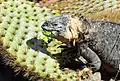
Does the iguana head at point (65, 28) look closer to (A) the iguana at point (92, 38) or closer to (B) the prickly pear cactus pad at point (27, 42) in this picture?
(A) the iguana at point (92, 38)

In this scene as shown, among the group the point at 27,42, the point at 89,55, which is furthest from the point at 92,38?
the point at 27,42

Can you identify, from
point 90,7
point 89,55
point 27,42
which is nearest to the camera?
point 89,55

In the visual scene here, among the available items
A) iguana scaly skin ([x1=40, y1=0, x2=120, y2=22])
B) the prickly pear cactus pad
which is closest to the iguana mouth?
the prickly pear cactus pad

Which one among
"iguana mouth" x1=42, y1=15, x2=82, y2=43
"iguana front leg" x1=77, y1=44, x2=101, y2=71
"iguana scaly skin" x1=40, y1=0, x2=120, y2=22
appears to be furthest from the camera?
"iguana scaly skin" x1=40, y1=0, x2=120, y2=22

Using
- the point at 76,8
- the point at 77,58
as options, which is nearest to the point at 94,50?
the point at 77,58

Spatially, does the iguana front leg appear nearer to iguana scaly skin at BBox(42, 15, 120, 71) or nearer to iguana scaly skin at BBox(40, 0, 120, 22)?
iguana scaly skin at BBox(42, 15, 120, 71)

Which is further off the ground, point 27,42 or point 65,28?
point 65,28

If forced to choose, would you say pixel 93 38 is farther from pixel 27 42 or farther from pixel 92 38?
pixel 27 42
